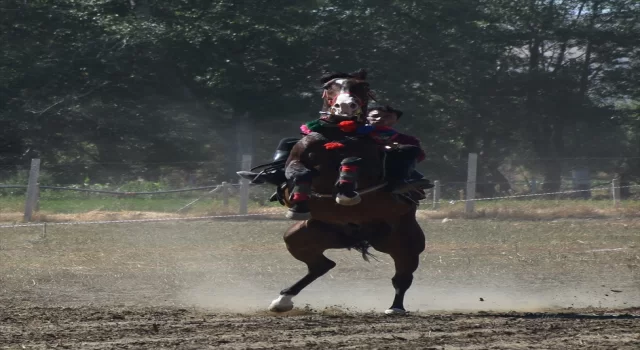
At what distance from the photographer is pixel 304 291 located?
454 inches

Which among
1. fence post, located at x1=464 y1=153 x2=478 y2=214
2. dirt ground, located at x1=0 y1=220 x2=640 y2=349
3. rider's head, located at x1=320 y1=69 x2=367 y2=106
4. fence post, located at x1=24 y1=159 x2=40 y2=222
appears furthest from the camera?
fence post, located at x1=464 y1=153 x2=478 y2=214

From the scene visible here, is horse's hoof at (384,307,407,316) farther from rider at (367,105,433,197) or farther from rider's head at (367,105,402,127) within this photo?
rider's head at (367,105,402,127)

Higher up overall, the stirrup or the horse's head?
the horse's head

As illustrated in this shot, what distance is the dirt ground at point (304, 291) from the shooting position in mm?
7031

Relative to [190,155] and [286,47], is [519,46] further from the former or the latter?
[190,155]

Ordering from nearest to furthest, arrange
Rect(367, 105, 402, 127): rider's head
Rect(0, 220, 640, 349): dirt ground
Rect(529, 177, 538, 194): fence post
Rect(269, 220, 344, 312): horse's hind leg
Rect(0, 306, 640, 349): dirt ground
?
Rect(0, 306, 640, 349): dirt ground, Rect(0, 220, 640, 349): dirt ground, Rect(269, 220, 344, 312): horse's hind leg, Rect(367, 105, 402, 127): rider's head, Rect(529, 177, 538, 194): fence post

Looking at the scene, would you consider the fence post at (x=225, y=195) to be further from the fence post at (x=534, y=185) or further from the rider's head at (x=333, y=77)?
the rider's head at (x=333, y=77)

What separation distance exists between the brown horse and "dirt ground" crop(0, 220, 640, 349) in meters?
0.55

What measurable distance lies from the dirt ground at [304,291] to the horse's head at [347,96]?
5.93ft

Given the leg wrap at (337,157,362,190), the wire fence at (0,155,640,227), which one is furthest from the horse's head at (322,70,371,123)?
the wire fence at (0,155,640,227)

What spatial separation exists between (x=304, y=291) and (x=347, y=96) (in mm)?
3423

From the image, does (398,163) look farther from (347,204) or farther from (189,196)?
(189,196)

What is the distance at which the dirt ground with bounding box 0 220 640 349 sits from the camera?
703 centimetres

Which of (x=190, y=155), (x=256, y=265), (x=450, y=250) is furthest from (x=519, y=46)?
(x=256, y=265)
